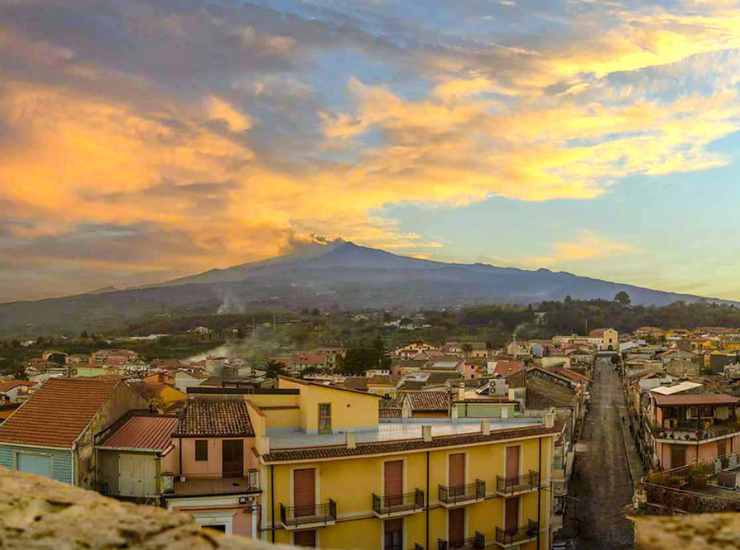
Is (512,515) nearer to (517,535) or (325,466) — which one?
(517,535)

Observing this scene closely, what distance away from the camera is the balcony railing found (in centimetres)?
1767

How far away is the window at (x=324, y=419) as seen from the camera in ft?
60.4

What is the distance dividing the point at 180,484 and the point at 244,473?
153 centimetres

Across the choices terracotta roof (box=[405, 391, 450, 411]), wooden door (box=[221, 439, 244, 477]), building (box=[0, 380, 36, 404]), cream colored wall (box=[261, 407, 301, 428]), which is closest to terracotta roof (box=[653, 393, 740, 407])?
terracotta roof (box=[405, 391, 450, 411])

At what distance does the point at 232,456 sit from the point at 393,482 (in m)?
4.02

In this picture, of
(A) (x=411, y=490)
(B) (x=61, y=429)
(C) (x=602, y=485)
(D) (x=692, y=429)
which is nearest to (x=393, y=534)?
(A) (x=411, y=490)

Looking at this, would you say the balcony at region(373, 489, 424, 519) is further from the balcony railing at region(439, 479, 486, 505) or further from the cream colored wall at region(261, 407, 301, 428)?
the cream colored wall at region(261, 407, 301, 428)

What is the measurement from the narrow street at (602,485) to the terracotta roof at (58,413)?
56.1 ft

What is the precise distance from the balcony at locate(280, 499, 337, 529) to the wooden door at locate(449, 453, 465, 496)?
353 cm

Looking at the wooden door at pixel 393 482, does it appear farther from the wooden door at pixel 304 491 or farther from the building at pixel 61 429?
the building at pixel 61 429

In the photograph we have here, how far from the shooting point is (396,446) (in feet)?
55.5

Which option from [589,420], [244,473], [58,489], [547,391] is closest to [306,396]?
[244,473]

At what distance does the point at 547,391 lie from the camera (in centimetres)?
4450

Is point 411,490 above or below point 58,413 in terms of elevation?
below
